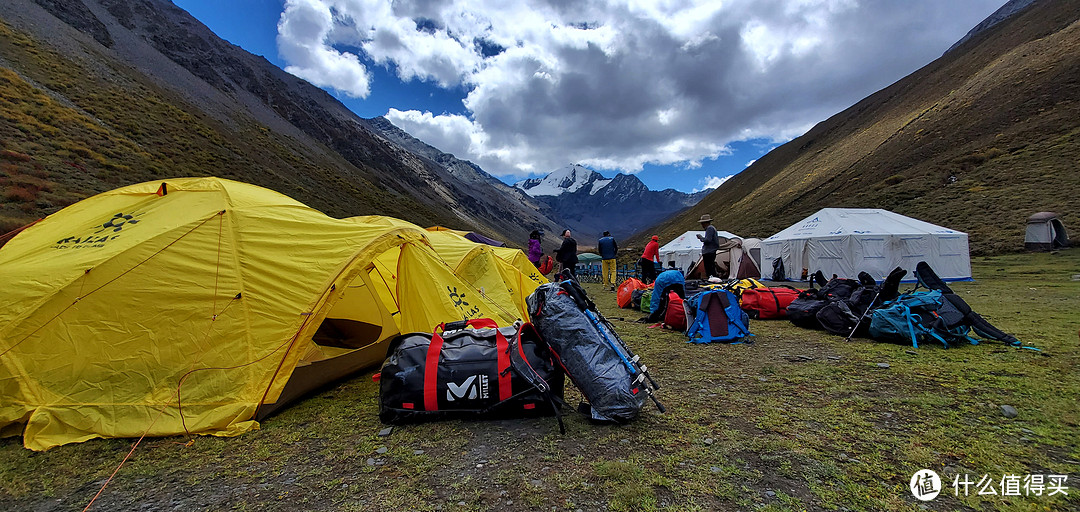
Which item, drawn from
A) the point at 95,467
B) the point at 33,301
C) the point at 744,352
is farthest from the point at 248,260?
the point at 744,352

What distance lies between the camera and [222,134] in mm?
54906

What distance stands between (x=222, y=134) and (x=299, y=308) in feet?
217

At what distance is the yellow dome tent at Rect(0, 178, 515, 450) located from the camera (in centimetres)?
395

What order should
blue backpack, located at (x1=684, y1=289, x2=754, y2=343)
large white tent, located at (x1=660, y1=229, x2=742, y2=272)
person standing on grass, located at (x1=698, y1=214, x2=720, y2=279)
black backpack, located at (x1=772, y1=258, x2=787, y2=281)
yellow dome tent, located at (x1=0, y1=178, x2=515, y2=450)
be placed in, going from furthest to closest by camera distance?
large white tent, located at (x1=660, y1=229, x2=742, y2=272) → black backpack, located at (x1=772, y1=258, x2=787, y2=281) → person standing on grass, located at (x1=698, y1=214, x2=720, y2=279) → blue backpack, located at (x1=684, y1=289, x2=754, y2=343) → yellow dome tent, located at (x1=0, y1=178, x2=515, y2=450)

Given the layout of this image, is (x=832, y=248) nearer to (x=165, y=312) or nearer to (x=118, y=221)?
(x=165, y=312)

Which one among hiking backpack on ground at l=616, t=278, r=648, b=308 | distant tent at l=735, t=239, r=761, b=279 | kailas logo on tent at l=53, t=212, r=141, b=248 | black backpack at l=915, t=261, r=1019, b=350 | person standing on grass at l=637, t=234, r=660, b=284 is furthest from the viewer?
distant tent at l=735, t=239, r=761, b=279

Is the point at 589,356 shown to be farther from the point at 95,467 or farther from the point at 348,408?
the point at 95,467

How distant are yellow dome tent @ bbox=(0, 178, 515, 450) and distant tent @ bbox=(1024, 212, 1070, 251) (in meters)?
34.8

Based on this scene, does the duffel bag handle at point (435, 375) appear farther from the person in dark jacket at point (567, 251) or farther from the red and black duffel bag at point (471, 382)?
the person in dark jacket at point (567, 251)

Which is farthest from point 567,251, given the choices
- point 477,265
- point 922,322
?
point 922,322

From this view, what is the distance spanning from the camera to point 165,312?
4.25 meters

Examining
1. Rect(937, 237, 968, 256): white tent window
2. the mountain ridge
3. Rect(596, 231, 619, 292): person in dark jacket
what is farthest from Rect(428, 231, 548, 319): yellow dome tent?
the mountain ridge

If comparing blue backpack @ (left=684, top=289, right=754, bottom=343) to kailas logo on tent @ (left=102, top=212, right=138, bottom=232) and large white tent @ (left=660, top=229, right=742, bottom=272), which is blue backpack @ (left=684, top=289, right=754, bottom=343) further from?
large white tent @ (left=660, top=229, right=742, bottom=272)

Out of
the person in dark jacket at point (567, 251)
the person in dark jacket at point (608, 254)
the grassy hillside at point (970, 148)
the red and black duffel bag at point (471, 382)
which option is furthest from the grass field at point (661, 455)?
the grassy hillside at point (970, 148)
